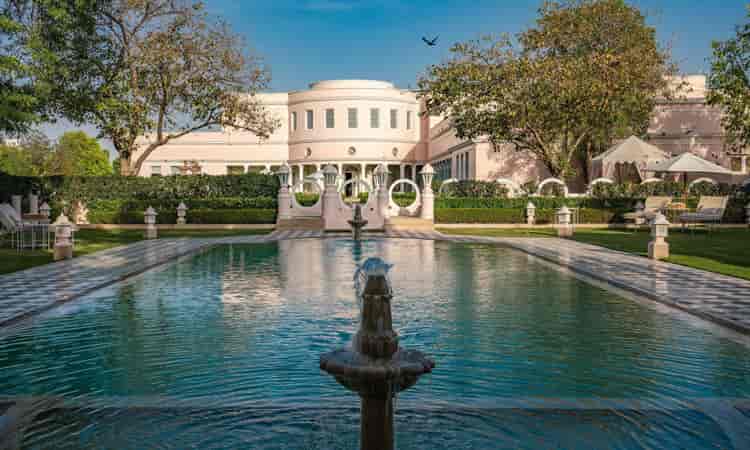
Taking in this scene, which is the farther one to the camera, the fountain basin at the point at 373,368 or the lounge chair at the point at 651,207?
the lounge chair at the point at 651,207

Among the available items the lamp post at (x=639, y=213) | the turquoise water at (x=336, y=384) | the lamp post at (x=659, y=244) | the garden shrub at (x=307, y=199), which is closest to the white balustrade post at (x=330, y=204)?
the garden shrub at (x=307, y=199)

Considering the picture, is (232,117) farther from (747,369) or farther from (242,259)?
(747,369)

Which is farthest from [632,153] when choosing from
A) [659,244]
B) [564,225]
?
[659,244]

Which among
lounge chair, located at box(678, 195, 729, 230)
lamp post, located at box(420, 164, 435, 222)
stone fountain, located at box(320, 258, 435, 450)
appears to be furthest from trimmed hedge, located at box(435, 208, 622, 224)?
stone fountain, located at box(320, 258, 435, 450)

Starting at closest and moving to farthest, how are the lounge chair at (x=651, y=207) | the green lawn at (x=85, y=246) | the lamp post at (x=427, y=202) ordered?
the green lawn at (x=85, y=246) → the lounge chair at (x=651, y=207) → the lamp post at (x=427, y=202)

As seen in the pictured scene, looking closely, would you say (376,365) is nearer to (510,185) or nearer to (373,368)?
(373,368)

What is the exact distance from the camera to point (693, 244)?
1786 centimetres

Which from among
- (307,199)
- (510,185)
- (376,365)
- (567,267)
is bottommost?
(567,267)

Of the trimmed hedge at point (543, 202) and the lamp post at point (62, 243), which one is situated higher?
the trimmed hedge at point (543, 202)

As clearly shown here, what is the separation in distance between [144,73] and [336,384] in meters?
29.0

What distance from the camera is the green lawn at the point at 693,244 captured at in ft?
43.7

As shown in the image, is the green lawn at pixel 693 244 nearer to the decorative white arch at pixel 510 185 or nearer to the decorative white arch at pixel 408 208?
the decorative white arch at pixel 408 208

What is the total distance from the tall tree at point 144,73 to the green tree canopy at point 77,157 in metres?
37.0

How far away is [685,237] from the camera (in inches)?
802
